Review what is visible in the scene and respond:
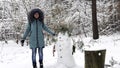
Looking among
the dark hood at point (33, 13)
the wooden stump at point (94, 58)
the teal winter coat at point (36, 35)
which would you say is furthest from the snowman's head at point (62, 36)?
the wooden stump at point (94, 58)

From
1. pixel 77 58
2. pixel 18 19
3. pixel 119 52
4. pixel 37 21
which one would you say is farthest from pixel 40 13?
pixel 18 19

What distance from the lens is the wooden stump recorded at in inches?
264

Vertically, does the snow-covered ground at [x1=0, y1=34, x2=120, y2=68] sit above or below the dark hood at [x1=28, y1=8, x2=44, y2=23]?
below

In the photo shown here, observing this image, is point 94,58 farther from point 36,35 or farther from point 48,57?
point 48,57

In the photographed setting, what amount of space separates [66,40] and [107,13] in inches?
519

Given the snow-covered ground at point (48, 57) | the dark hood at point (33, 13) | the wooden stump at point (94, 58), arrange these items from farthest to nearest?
the snow-covered ground at point (48, 57) → the dark hood at point (33, 13) → the wooden stump at point (94, 58)

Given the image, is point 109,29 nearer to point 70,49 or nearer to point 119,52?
point 119,52

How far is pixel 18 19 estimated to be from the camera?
21.3 meters

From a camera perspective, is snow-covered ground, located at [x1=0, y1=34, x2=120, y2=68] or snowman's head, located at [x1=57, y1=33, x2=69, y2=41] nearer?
snowman's head, located at [x1=57, y1=33, x2=69, y2=41]

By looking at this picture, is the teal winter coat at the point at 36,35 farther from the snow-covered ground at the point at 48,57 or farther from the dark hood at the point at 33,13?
the snow-covered ground at the point at 48,57

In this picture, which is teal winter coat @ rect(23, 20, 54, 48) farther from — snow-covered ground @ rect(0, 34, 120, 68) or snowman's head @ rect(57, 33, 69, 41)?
snow-covered ground @ rect(0, 34, 120, 68)

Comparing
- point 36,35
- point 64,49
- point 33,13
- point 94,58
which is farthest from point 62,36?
point 94,58

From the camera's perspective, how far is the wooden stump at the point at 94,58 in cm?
671

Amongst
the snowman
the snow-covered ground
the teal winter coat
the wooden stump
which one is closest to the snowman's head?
the snowman
